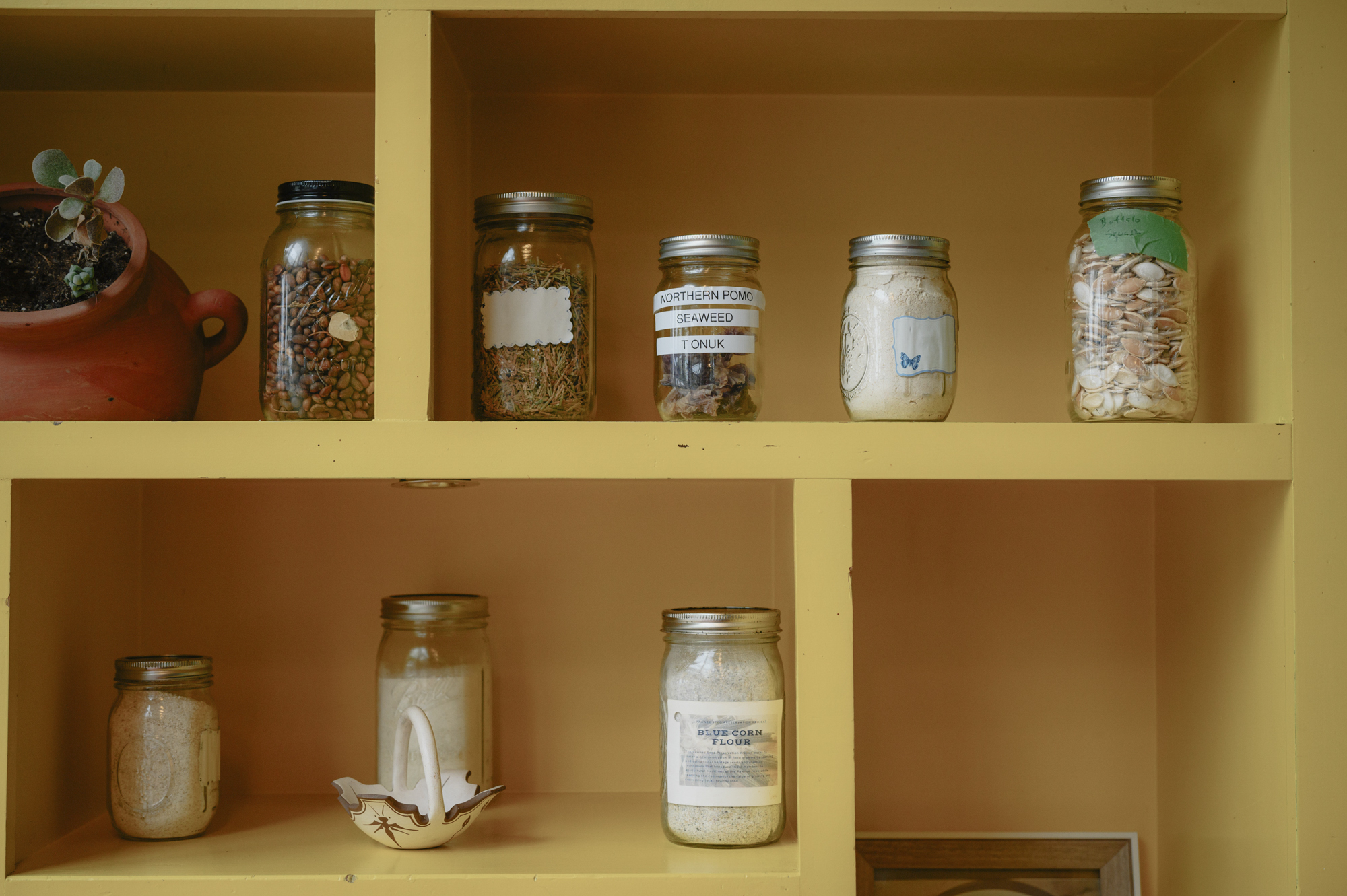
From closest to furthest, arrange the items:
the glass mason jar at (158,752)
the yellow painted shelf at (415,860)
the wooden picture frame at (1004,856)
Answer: the yellow painted shelf at (415,860) < the glass mason jar at (158,752) < the wooden picture frame at (1004,856)

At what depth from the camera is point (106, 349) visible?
0.91m

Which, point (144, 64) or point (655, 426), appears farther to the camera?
point (144, 64)

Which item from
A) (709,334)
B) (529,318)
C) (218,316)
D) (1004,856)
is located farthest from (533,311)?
(1004,856)

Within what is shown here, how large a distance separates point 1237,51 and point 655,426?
648mm

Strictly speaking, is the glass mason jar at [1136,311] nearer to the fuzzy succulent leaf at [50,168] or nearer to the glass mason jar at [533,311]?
the glass mason jar at [533,311]

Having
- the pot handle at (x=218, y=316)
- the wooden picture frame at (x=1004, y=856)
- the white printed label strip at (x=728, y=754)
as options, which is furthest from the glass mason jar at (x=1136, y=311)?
the pot handle at (x=218, y=316)

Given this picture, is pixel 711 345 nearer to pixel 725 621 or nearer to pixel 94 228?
pixel 725 621

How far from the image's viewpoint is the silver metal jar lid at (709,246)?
3.14 ft

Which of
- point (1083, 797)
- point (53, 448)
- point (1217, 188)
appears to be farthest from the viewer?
point (1083, 797)

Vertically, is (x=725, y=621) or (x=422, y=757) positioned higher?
(x=725, y=621)

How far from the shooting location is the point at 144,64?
1.10 metres

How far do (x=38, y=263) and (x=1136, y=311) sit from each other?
0.95 meters

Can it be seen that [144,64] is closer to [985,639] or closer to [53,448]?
[53,448]

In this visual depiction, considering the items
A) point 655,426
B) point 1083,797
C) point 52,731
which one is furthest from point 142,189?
point 1083,797
